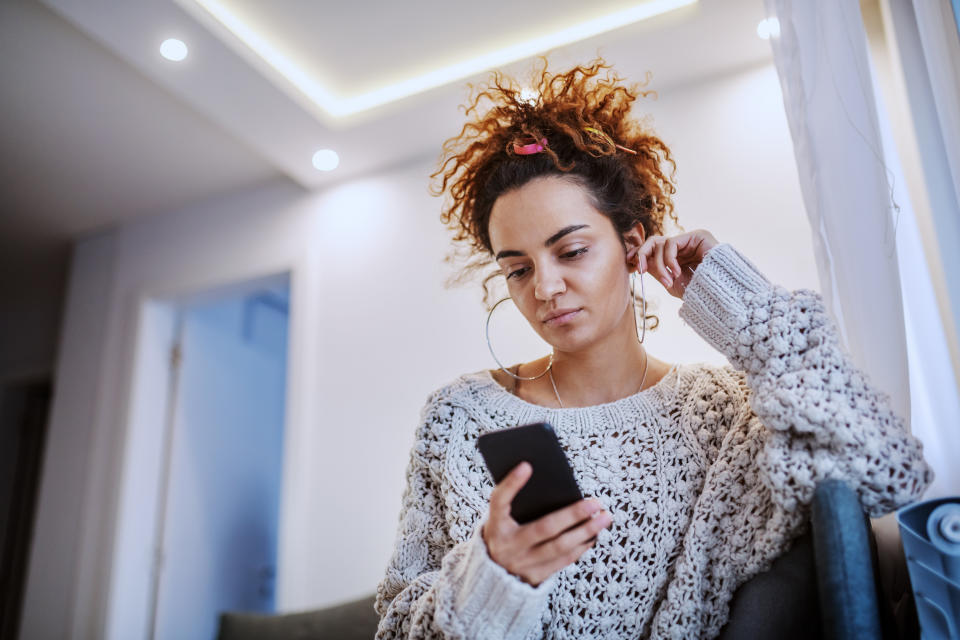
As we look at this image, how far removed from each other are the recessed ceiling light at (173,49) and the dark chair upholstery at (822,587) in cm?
206

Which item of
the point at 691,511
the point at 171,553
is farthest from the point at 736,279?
the point at 171,553

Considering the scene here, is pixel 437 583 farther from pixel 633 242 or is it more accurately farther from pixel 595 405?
pixel 633 242

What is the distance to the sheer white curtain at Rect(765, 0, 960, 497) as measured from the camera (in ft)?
3.78

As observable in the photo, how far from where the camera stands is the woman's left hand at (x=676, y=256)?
1.22m

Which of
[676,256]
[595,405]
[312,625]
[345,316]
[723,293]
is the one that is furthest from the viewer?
[345,316]

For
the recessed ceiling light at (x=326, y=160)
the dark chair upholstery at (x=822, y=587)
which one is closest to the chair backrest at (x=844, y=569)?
the dark chair upholstery at (x=822, y=587)

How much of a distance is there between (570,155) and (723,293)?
41 cm

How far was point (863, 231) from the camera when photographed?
1.20 metres

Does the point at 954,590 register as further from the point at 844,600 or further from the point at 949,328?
the point at 949,328

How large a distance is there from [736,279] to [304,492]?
1979 millimetres

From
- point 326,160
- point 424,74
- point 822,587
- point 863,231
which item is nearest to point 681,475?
point 822,587

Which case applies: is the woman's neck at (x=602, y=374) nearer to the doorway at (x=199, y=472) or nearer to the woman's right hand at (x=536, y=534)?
the woman's right hand at (x=536, y=534)

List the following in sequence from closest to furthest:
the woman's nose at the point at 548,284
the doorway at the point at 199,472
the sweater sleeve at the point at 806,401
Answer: the sweater sleeve at the point at 806,401 < the woman's nose at the point at 548,284 < the doorway at the point at 199,472

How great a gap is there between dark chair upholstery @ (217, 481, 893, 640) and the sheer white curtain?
30 cm
